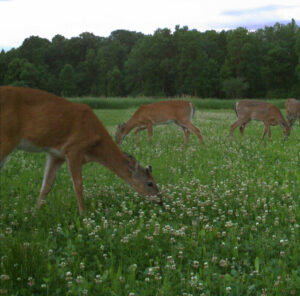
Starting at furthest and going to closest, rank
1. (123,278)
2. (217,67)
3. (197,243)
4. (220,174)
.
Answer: (217,67), (220,174), (197,243), (123,278)

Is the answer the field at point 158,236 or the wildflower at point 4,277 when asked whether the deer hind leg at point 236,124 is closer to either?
the field at point 158,236

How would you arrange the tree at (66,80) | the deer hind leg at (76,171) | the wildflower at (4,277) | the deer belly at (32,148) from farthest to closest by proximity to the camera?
the tree at (66,80) < the deer hind leg at (76,171) < the deer belly at (32,148) < the wildflower at (4,277)

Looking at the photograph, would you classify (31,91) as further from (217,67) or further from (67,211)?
(217,67)

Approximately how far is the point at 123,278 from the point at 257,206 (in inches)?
107

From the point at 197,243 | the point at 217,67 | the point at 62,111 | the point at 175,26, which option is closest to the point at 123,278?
the point at 197,243

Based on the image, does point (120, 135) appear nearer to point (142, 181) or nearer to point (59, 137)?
point (142, 181)

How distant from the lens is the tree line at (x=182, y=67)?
230 ft

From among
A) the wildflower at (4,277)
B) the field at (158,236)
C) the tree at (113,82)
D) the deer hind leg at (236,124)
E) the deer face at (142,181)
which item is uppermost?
the tree at (113,82)

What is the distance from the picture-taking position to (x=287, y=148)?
11305 millimetres

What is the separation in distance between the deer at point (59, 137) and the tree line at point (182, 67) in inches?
2339

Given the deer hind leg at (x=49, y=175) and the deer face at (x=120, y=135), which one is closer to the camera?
the deer hind leg at (x=49, y=175)

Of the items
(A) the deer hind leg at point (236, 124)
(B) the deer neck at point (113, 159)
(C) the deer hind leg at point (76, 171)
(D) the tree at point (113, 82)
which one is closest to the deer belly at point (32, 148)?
(C) the deer hind leg at point (76, 171)

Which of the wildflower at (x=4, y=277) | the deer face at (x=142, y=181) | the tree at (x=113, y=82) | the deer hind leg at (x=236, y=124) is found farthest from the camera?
the tree at (x=113, y=82)

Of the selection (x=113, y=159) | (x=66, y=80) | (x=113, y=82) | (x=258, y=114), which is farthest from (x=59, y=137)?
(x=113, y=82)
